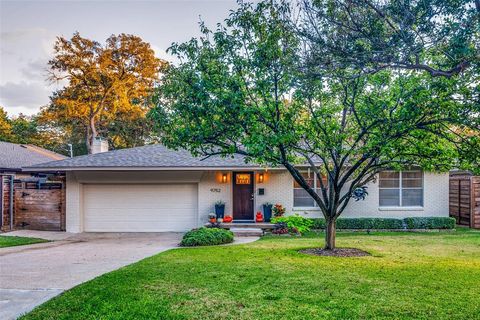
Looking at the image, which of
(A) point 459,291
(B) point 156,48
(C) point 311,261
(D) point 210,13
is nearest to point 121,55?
(B) point 156,48

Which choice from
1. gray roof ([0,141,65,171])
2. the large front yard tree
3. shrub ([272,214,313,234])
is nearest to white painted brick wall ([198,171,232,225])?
shrub ([272,214,313,234])

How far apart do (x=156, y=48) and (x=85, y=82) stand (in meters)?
6.26

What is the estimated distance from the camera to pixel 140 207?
1583cm

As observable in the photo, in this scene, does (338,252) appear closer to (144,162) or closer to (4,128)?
(144,162)

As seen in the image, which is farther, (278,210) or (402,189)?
(402,189)

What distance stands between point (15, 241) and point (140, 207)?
15.7 ft

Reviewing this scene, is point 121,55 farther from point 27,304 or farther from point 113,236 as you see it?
point 27,304

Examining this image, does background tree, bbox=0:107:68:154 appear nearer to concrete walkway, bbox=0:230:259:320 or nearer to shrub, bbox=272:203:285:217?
concrete walkway, bbox=0:230:259:320

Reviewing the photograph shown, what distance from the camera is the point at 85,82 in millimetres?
27844

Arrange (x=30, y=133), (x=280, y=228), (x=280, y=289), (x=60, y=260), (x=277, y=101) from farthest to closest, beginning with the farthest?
(x=30, y=133) < (x=280, y=228) < (x=60, y=260) < (x=277, y=101) < (x=280, y=289)

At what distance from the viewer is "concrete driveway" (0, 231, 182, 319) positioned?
5.87 meters

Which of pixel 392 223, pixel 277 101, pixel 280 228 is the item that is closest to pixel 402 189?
pixel 392 223

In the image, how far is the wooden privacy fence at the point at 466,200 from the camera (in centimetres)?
1553

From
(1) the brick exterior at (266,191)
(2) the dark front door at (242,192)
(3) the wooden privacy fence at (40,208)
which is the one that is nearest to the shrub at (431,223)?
(1) the brick exterior at (266,191)
